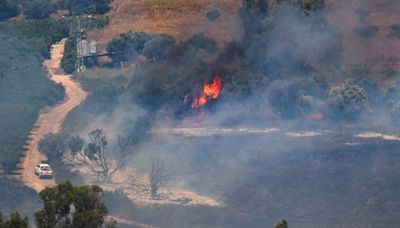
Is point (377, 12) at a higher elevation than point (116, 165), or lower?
higher

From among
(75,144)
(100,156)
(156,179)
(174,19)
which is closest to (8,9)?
(174,19)

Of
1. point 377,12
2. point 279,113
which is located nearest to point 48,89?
point 279,113

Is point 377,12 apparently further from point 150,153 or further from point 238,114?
point 150,153

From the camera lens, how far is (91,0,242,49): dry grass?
9538 cm

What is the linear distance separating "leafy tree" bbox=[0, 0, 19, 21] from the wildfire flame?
39126 millimetres

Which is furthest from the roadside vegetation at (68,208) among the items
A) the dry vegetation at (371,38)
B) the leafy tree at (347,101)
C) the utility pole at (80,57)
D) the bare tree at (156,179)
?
the utility pole at (80,57)

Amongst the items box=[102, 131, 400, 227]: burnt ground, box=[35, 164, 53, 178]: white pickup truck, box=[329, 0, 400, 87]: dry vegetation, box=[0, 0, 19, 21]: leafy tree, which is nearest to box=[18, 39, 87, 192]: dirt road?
box=[35, 164, 53, 178]: white pickup truck

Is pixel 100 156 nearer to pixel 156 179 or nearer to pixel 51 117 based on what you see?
pixel 156 179

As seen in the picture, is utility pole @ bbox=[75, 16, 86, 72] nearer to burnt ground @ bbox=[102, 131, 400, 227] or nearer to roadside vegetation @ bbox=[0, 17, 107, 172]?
roadside vegetation @ bbox=[0, 17, 107, 172]

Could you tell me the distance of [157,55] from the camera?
9250 centimetres

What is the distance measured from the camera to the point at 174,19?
105m

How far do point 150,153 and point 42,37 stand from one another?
1517 inches

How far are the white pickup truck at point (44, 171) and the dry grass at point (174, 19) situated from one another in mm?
22403

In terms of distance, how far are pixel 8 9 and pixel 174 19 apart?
23680 millimetres
